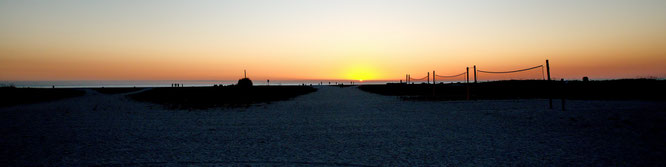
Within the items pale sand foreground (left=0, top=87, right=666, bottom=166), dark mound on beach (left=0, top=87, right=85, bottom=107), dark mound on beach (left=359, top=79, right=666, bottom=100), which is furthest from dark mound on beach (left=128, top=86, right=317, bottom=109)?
dark mound on beach (left=359, top=79, right=666, bottom=100)

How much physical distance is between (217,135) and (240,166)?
10.6 feet

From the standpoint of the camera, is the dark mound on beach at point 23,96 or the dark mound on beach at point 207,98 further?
the dark mound on beach at point 23,96

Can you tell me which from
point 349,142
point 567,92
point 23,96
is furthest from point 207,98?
point 567,92

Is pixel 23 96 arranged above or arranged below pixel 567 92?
above

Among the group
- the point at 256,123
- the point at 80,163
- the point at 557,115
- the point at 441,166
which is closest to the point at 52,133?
the point at 80,163

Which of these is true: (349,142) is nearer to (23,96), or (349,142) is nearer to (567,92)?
(567,92)

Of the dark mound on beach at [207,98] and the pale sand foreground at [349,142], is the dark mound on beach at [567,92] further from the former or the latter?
the dark mound on beach at [207,98]

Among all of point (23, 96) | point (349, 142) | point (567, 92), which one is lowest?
point (349, 142)

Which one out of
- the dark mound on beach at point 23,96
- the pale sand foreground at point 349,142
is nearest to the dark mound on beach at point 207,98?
the dark mound on beach at point 23,96

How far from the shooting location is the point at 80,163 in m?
5.36

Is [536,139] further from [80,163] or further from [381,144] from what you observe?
[80,163]

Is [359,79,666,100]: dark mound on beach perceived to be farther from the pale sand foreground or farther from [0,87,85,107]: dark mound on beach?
[0,87,85,107]: dark mound on beach

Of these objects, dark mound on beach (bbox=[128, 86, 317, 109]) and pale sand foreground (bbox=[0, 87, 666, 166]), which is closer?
pale sand foreground (bbox=[0, 87, 666, 166])

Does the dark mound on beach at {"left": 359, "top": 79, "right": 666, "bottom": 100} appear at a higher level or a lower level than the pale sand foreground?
higher
